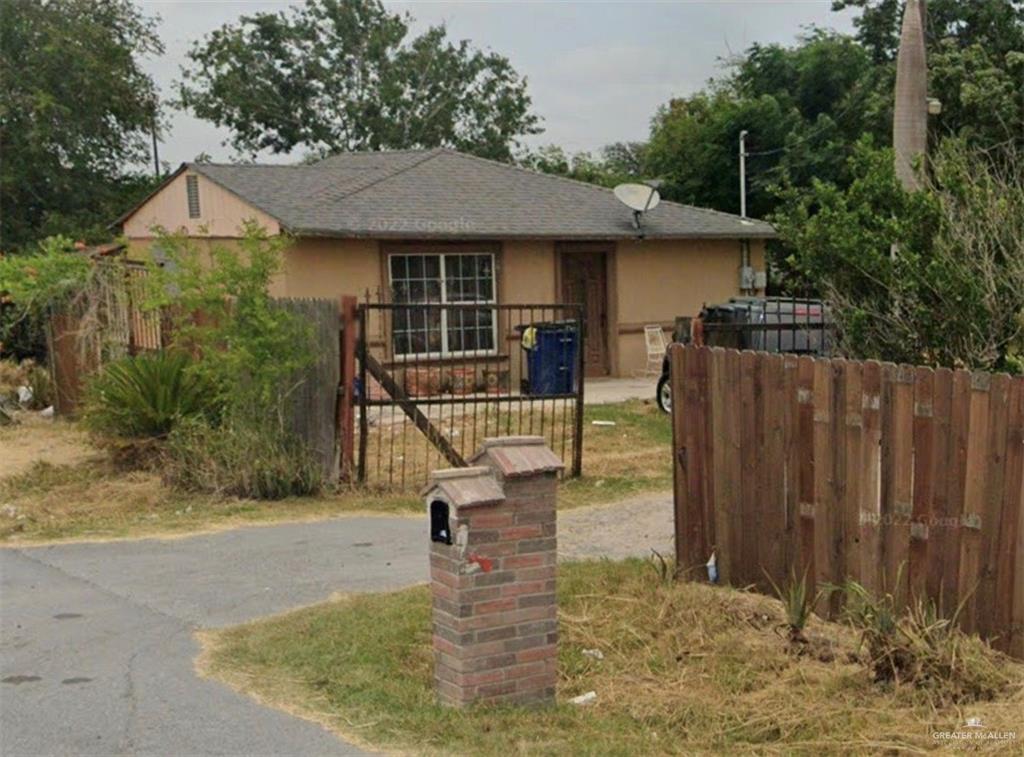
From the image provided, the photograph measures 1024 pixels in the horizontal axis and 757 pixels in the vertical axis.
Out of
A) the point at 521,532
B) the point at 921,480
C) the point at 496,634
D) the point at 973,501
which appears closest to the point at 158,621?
the point at 496,634

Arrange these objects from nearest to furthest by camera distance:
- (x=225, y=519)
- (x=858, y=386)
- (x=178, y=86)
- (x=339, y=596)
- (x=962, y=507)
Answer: (x=962, y=507) < (x=858, y=386) < (x=339, y=596) < (x=225, y=519) < (x=178, y=86)

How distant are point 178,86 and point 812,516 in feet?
129

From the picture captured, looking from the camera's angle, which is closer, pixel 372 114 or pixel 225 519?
pixel 225 519

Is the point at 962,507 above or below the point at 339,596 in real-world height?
above

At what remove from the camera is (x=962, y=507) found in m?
5.53

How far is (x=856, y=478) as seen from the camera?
6.00 meters

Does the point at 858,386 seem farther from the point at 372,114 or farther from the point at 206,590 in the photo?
the point at 372,114

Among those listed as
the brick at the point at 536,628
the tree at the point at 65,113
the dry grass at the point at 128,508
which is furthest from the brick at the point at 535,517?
the tree at the point at 65,113

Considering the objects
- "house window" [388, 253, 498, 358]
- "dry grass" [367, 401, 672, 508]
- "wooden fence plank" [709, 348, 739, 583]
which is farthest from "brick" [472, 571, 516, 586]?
"house window" [388, 253, 498, 358]

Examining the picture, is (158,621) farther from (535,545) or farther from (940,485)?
(940,485)

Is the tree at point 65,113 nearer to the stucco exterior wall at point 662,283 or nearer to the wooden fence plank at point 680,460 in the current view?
the stucco exterior wall at point 662,283

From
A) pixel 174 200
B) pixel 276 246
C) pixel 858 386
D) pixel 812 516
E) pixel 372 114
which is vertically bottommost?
pixel 812 516

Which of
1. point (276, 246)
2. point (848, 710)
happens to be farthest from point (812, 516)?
point (276, 246)

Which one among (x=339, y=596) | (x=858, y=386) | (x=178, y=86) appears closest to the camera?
(x=858, y=386)
